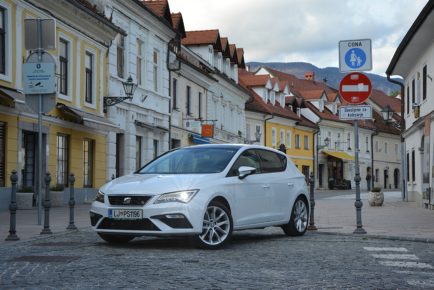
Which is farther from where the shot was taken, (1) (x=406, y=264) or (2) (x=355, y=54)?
(2) (x=355, y=54)

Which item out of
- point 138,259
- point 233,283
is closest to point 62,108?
point 138,259

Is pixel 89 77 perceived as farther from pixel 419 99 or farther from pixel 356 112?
pixel 356 112

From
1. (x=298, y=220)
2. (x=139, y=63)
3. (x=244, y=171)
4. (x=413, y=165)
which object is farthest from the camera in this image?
(x=139, y=63)

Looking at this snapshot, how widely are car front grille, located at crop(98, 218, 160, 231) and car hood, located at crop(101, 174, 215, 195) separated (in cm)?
39

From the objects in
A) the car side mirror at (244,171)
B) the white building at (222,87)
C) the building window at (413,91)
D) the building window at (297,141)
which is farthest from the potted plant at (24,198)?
the building window at (297,141)

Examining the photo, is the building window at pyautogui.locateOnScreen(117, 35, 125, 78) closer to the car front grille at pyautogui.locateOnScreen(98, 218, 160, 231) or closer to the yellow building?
the yellow building

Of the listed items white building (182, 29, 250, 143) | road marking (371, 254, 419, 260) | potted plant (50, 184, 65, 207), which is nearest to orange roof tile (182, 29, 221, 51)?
white building (182, 29, 250, 143)

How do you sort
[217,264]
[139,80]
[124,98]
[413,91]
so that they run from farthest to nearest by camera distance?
[139,80] < [413,91] < [124,98] < [217,264]

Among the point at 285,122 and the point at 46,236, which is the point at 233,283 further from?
the point at 285,122

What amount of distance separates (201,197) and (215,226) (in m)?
0.55

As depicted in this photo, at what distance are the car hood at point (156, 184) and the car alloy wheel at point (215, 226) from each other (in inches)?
17.1

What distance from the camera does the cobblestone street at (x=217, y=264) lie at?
24.0 feet

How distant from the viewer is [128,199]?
10328mm

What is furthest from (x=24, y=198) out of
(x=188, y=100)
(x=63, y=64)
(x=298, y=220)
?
(x=188, y=100)
